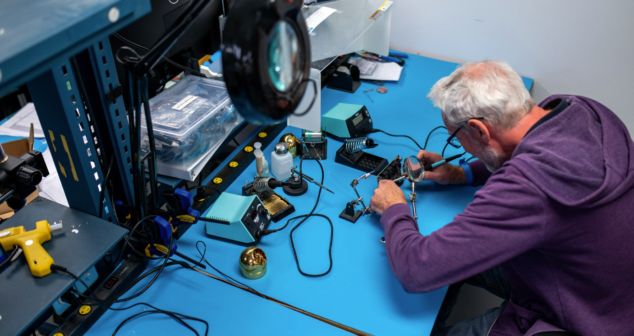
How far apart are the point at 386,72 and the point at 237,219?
4.27ft

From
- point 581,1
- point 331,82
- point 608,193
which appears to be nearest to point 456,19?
point 581,1

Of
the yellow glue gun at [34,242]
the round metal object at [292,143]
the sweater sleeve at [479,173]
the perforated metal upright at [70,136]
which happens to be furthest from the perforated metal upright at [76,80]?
the sweater sleeve at [479,173]

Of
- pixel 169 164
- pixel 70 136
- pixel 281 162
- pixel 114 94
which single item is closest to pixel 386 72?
pixel 281 162

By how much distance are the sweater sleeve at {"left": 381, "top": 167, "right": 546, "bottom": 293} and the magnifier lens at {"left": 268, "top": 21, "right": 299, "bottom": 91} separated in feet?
1.88

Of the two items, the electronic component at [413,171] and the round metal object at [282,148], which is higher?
the round metal object at [282,148]

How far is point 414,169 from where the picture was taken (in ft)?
4.59

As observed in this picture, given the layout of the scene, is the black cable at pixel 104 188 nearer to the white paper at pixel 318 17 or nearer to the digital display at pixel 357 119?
the digital display at pixel 357 119

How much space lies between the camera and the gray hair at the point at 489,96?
1074mm

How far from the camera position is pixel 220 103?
1.32m

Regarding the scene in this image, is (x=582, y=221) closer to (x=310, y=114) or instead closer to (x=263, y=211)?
(x=263, y=211)

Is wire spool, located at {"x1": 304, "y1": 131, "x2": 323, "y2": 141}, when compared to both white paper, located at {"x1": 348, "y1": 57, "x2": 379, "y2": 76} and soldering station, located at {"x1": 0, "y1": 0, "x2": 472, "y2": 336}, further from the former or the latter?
white paper, located at {"x1": 348, "y1": 57, "x2": 379, "y2": 76}

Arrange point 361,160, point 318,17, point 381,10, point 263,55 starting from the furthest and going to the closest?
1. point 381,10
2. point 318,17
3. point 361,160
4. point 263,55

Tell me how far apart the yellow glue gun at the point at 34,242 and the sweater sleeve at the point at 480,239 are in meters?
0.82

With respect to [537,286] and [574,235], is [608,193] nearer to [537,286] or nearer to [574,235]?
[574,235]
